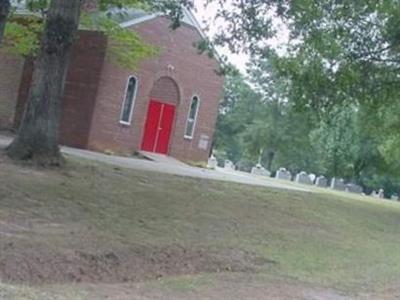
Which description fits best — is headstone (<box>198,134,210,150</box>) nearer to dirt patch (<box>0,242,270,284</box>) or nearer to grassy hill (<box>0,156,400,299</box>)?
grassy hill (<box>0,156,400,299</box>)

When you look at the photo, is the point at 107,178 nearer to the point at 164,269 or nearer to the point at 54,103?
the point at 54,103

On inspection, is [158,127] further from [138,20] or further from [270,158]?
[270,158]

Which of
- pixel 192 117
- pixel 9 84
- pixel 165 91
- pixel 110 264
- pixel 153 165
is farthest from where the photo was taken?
pixel 192 117

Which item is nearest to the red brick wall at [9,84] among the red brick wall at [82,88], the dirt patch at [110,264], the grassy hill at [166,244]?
the red brick wall at [82,88]

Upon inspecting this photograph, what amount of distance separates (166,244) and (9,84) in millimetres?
21099

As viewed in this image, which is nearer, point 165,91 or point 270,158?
point 165,91

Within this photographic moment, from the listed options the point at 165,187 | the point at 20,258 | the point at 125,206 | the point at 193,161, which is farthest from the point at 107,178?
the point at 193,161

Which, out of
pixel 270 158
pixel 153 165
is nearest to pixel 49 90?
pixel 153 165

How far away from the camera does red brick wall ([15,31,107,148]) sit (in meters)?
28.6

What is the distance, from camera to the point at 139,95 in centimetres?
3056

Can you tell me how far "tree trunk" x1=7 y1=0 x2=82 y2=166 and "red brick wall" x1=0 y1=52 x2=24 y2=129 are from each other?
46.4ft

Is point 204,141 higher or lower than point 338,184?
higher

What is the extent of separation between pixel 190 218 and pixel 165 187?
3.43 m

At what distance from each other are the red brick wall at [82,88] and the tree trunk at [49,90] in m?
12.1
